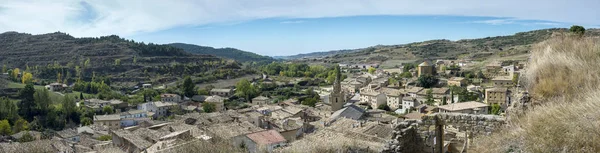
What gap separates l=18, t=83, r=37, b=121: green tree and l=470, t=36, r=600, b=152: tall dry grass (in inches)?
1848

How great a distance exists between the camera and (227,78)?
253ft

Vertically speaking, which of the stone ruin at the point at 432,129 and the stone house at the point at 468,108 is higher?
the stone ruin at the point at 432,129

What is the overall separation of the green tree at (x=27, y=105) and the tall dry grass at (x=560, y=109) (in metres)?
46.9

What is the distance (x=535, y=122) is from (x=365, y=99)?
148 feet

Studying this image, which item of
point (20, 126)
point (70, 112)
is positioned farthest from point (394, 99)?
point (20, 126)

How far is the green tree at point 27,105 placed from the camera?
4241 centimetres

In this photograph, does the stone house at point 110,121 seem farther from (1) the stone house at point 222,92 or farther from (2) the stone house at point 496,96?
(2) the stone house at point 496,96

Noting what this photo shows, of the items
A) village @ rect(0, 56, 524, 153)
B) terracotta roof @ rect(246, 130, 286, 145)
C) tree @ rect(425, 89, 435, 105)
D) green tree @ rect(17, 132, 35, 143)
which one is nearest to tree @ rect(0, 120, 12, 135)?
village @ rect(0, 56, 524, 153)

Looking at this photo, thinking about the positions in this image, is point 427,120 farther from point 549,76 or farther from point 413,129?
point 549,76

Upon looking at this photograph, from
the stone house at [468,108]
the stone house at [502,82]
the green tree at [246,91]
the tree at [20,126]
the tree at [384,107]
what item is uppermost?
the stone house at [502,82]

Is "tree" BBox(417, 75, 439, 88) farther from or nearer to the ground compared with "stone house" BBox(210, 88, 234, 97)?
farther from the ground

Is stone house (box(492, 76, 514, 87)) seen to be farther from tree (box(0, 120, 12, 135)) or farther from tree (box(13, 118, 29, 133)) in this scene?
tree (box(0, 120, 12, 135))

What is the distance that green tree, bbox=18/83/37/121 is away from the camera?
42406 millimetres

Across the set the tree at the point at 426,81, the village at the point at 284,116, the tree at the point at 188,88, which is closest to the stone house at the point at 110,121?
the village at the point at 284,116
